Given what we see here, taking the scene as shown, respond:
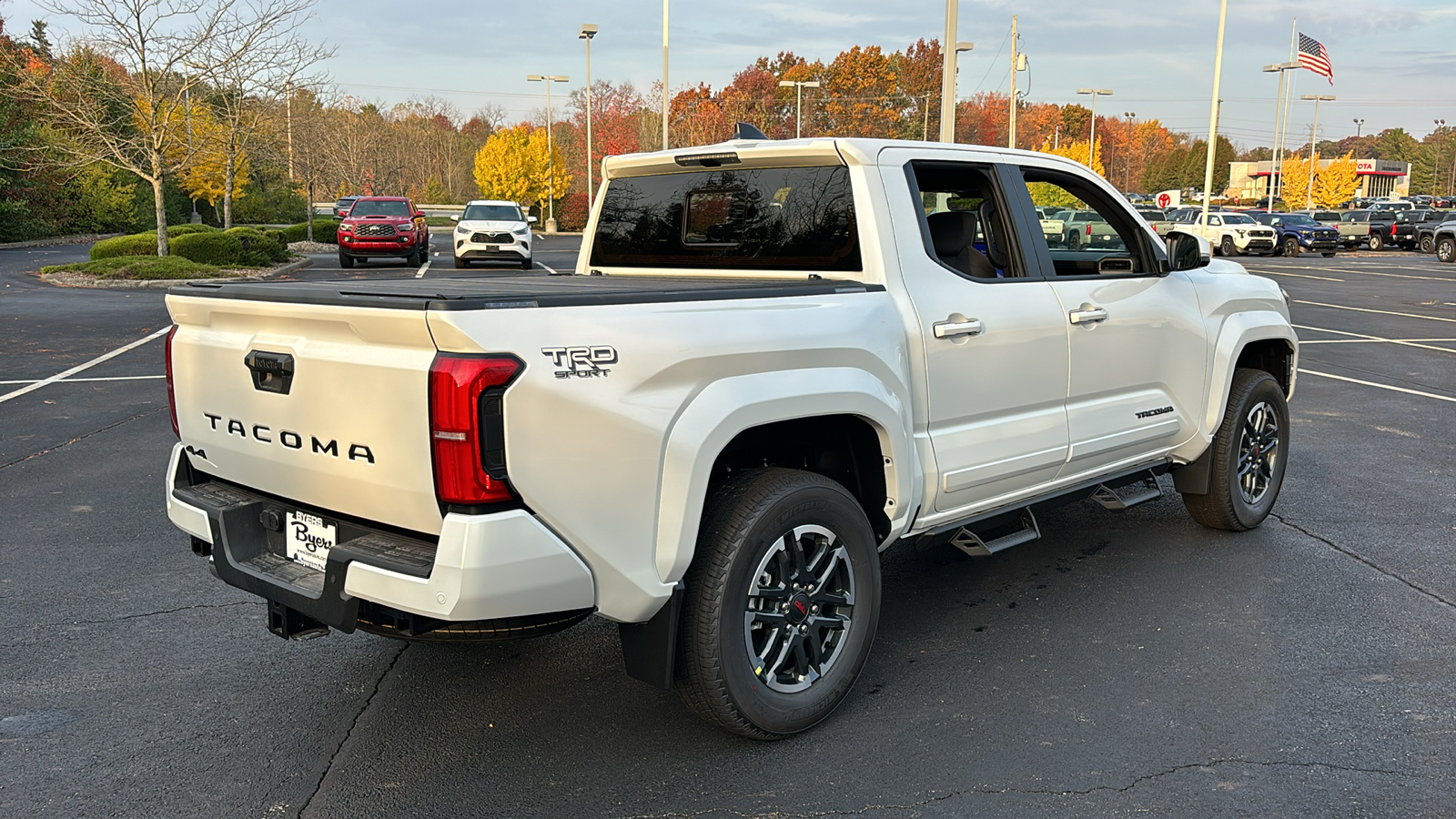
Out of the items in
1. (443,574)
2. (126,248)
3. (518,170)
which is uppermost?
(518,170)

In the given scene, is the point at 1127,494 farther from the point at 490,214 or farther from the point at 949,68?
the point at 490,214

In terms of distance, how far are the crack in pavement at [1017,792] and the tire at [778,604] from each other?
35 centimetres

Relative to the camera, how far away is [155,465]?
7348 millimetres

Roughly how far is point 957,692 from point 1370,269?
1332 inches

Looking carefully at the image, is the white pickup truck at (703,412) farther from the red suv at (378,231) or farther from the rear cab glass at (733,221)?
the red suv at (378,231)

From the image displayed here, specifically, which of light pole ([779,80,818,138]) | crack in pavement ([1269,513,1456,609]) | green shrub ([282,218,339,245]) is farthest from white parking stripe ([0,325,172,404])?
green shrub ([282,218,339,245])

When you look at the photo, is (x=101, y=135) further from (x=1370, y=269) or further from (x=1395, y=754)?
(x=1370, y=269)

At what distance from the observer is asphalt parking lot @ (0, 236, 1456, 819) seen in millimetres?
3256

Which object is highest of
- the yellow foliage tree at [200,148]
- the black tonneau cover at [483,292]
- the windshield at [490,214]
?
the yellow foliage tree at [200,148]

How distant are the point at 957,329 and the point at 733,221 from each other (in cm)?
109

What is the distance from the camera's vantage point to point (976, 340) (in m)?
4.16

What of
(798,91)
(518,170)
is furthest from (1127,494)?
(518,170)

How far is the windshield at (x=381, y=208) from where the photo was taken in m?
28.4

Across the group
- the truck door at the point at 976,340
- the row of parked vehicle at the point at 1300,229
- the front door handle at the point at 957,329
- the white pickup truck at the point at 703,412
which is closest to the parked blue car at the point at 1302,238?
the row of parked vehicle at the point at 1300,229
